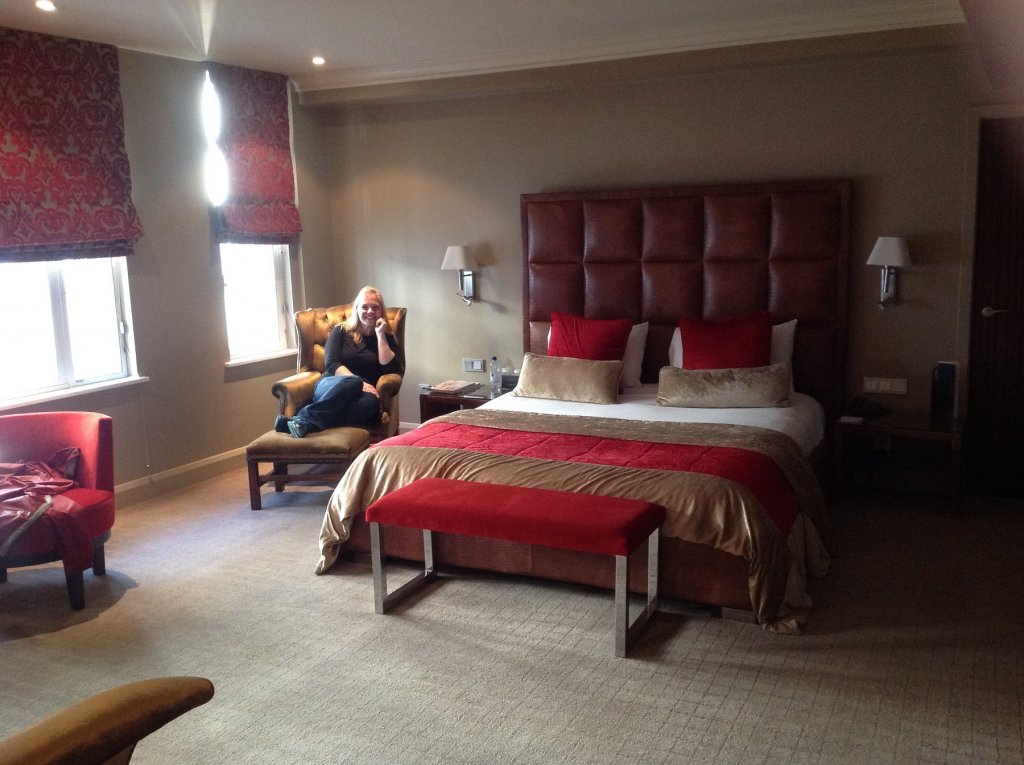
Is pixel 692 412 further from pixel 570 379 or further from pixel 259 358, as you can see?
pixel 259 358

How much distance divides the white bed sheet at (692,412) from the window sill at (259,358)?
1911 millimetres

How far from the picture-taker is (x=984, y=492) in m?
4.91

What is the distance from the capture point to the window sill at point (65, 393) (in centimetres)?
452

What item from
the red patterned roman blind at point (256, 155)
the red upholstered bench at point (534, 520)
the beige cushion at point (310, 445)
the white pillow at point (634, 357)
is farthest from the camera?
the red patterned roman blind at point (256, 155)

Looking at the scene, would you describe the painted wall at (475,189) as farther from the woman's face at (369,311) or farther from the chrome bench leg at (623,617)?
the chrome bench leg at (623,617)

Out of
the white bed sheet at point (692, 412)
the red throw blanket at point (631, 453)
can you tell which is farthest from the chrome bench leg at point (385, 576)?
the white bed sheet at point (692, 412)

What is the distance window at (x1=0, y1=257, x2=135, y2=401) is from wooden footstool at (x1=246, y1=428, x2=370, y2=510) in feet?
3.33

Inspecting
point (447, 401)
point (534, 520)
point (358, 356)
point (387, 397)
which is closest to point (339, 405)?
point (387, 397)

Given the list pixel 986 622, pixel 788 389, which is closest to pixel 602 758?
pixel 986 622

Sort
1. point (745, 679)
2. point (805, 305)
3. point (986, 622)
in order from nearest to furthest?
1. point (745, 679)
2. point (986, 622)
3. point (805, 305)

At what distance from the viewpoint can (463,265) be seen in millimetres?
5918

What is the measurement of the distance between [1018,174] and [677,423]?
231 centimetres

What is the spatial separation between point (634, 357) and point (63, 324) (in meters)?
3.26

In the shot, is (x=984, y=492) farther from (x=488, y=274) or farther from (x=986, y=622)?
(x=488, y=274)
